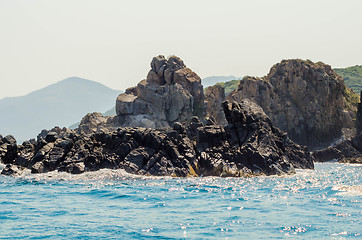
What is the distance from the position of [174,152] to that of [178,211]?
25.7m

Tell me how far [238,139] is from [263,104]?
256ft

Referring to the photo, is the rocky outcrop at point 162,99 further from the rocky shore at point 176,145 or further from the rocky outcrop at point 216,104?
the rocky outcrop at point 216,104

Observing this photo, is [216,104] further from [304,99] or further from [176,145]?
[176,145]

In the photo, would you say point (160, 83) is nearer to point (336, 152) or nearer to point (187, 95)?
point (187, 95)

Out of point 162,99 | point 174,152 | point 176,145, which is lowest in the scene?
point 174,152

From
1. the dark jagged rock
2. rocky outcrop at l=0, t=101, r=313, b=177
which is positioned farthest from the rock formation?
the dark jagged rock

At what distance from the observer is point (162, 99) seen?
4801 inches

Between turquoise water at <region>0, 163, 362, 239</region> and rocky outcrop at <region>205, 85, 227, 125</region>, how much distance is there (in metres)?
93.3

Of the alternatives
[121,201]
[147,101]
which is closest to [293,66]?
[147,101]

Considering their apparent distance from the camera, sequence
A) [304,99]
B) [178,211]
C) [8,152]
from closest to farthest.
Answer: [178,211]
[8,152]
[304,99]

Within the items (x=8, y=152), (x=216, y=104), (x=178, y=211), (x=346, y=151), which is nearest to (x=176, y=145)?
(x=8, y=152)

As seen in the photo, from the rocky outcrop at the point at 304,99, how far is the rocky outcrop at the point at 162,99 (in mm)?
18422

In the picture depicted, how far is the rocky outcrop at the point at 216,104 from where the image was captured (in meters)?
136

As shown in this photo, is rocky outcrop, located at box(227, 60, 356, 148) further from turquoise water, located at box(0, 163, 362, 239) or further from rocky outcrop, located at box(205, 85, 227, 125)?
turquoise water, located at box(0, 163, 362, 239)
